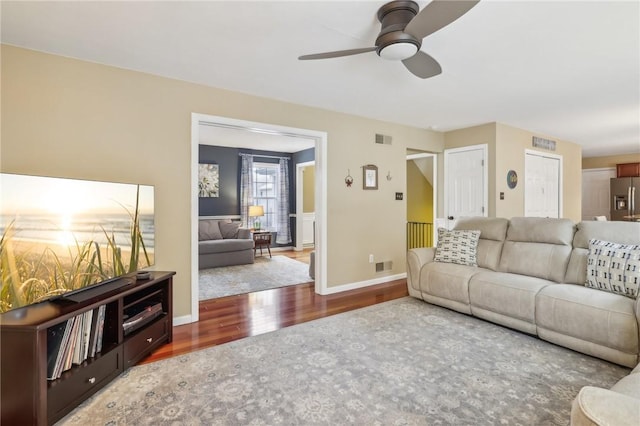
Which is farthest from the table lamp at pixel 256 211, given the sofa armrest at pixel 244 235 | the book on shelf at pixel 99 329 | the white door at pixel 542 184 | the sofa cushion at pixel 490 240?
the white door at pixel 542 184

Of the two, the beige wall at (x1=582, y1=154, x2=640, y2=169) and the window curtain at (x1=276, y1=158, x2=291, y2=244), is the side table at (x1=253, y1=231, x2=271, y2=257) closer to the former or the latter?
the window curtain at (x1=276, y1=158, x2=291, y2=244)

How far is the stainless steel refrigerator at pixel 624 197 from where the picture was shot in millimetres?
7367

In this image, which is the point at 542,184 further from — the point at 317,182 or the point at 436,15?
the point at 436,15

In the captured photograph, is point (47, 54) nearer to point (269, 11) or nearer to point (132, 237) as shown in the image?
point (132, 237)

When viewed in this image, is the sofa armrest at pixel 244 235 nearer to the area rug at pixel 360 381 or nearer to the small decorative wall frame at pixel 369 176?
the small decorative wall frame at pixel 369 176

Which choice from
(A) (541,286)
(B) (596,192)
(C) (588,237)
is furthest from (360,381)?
(B) (596,192)

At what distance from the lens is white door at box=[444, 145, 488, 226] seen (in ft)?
16.5

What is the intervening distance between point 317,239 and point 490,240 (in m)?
2.10

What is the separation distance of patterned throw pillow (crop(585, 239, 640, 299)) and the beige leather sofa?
3.4 inches

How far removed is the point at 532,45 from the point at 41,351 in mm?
3798

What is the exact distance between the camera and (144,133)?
297 centimetres

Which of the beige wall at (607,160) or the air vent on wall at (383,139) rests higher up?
the beige wall at (607,160)

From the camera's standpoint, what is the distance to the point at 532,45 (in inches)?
97.0

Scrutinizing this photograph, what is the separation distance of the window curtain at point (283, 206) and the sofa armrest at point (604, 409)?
7084 mm
